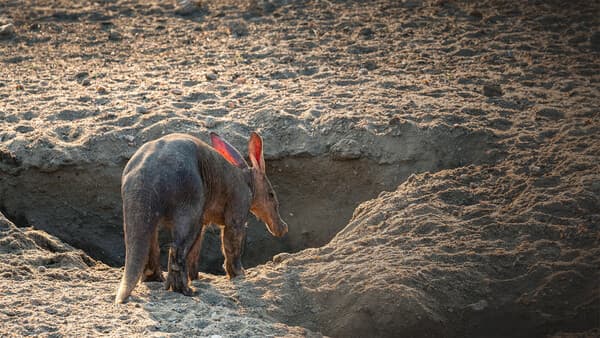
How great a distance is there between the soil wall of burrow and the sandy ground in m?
0.02

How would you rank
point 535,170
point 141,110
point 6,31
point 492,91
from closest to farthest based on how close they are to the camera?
point 535,170 < point 141,110 < point 492,91 < point 6,31

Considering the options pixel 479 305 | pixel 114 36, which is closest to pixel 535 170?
pixel 479 305

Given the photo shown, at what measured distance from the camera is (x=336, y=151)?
347 inches

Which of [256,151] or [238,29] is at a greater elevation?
[238,29]

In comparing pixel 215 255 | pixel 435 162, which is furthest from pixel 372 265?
pixel 215 255

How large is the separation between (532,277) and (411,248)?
967mm

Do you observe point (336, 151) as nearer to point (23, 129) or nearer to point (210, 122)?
point (210, 122)

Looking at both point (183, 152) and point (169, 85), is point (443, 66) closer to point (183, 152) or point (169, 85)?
point (169, 85)

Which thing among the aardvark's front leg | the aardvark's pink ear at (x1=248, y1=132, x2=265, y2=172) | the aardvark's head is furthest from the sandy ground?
the aardvark's pink ear at (x1=248, y1=132, x2=265, y2=172)

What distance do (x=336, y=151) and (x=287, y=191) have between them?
0.70m

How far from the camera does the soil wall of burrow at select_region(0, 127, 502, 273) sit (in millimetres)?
8570

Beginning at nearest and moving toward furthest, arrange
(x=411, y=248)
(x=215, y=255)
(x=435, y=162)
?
(x=411, y=248)
(x=435, y=162)
(x=215, y=255)


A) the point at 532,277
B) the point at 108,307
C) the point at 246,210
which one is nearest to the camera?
the point at 108,307

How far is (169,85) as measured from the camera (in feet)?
32.3
